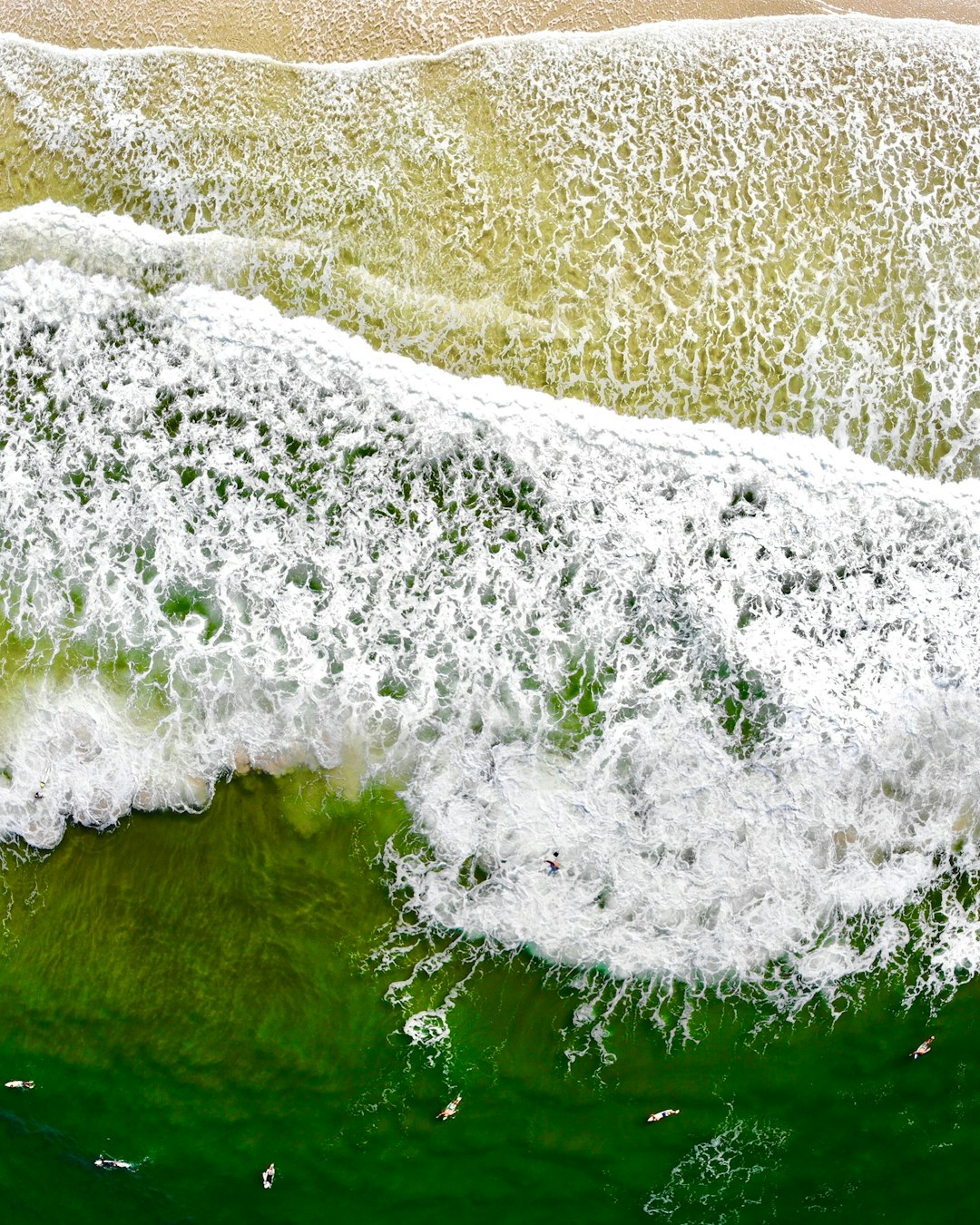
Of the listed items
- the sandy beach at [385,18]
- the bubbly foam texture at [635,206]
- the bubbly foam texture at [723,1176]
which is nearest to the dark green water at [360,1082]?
the bubbly foam texture at [723,1176]

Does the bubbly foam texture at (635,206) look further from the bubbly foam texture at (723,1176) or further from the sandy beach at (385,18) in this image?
the bubbly foam texture at (723,1176)

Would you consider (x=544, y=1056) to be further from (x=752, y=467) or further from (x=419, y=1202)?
(x=752, y=467)

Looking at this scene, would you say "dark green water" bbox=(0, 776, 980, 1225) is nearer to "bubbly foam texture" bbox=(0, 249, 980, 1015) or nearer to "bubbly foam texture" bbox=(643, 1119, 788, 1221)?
"bubbly foam texture" bbox=(643, 1119, 788, 1221)

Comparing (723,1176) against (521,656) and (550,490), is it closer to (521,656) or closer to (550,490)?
(521,656)

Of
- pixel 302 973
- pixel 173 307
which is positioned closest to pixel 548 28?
pixel 173 307

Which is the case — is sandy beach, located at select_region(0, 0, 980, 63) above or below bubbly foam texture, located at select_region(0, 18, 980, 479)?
above

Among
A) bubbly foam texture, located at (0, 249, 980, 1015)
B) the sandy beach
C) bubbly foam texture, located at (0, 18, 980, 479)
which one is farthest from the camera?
the sandy beach

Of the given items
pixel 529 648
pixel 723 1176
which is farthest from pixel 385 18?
pixel 723 1176

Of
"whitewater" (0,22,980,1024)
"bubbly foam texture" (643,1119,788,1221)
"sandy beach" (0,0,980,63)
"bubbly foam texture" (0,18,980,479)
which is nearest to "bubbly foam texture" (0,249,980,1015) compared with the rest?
"whitewater" (0,22,980,1024)

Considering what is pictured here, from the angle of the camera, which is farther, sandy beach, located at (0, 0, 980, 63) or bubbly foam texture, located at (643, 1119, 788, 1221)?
sandy beach, located at (0, 0, 980, 63)
